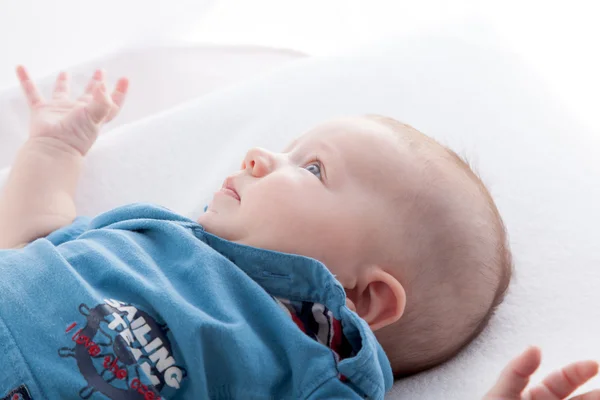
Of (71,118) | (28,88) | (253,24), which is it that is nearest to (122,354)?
(71,118)

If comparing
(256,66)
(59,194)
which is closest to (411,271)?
(59,194)

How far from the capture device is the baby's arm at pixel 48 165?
1.18m

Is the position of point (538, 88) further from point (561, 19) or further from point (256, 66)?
point (256, 66)

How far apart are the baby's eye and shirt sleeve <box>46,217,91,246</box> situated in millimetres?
371

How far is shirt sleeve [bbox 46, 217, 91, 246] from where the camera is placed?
112 cm

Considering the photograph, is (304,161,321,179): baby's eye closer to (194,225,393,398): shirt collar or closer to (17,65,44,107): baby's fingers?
(194,225,393,398): shirt collar

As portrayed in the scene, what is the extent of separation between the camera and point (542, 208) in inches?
47.7

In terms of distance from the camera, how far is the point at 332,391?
88 cm

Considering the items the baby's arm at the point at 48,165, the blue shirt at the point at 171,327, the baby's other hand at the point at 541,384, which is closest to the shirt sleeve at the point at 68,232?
the baby's arm at the point at 48,165

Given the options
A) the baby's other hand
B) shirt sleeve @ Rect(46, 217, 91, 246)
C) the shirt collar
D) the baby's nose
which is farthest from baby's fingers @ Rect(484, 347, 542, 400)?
shirt sleeve @ Rect(46, 217, 91, 246)

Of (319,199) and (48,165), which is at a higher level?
(319,199)

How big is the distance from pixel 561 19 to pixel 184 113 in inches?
35.7

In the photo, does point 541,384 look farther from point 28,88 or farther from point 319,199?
point 28,88

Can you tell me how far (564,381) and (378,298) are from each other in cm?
24
